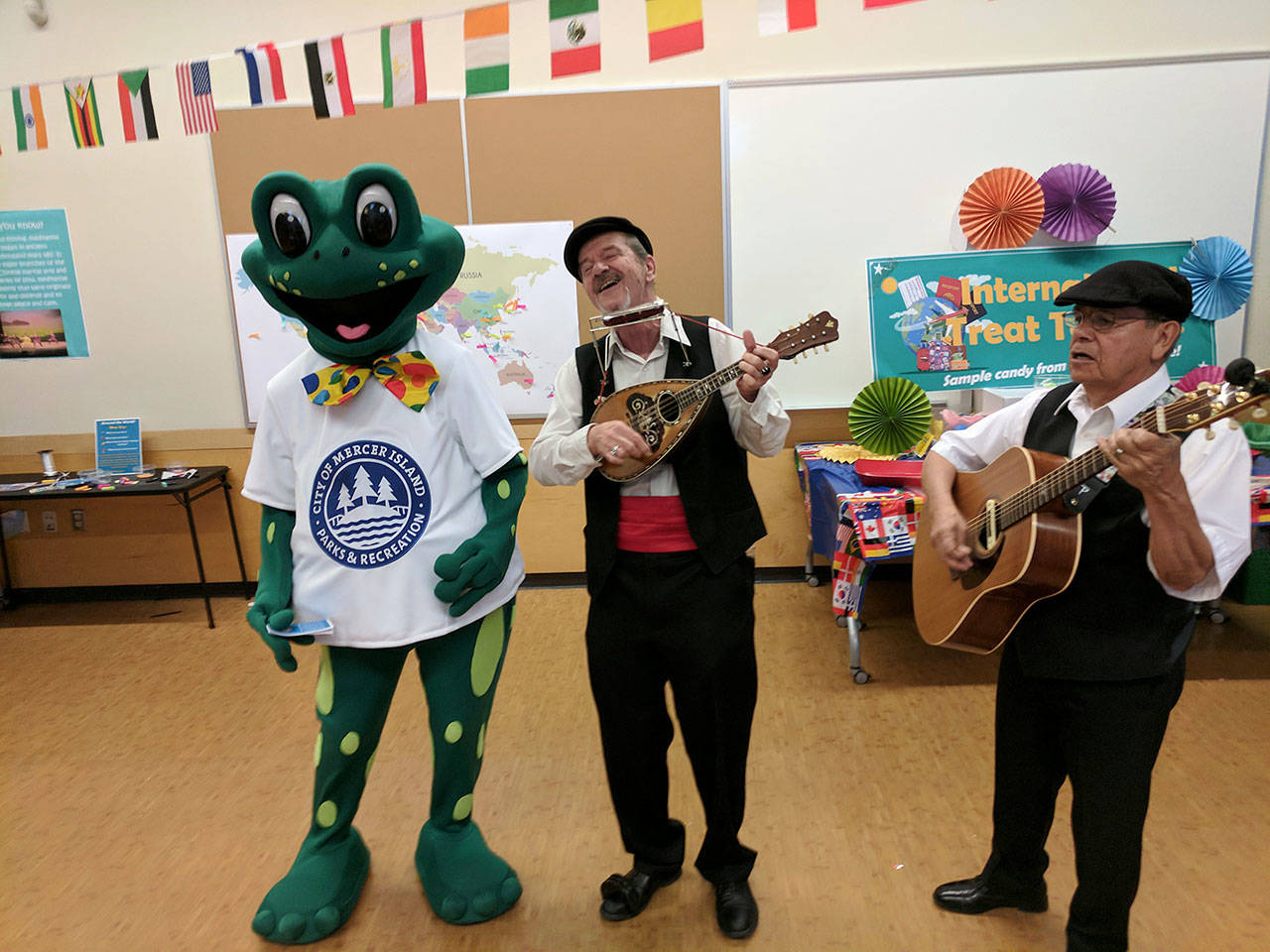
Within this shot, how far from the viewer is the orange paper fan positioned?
11.7 ft

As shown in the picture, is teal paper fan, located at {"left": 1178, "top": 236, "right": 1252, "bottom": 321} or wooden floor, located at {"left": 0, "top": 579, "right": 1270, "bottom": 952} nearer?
wooden floor, located at {"left": 0, "top": 579, "right": 1270, "bottom": 952}

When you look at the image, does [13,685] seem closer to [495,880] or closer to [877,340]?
[495,880]

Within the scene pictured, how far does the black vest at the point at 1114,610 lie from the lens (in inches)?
56.4

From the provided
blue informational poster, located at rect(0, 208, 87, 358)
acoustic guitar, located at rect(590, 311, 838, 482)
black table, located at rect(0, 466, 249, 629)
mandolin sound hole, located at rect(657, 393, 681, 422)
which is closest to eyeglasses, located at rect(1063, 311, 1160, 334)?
acoustic guitar, located at rect(590, 311, 838, 482)

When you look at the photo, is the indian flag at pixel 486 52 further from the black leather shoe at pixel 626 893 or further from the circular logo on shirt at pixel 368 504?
the black leather shoe at pixel 626 893

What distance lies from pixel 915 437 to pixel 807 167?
1.40 metres

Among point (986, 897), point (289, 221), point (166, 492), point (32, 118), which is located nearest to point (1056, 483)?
point (986, 897)

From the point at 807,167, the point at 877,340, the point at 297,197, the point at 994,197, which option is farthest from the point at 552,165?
the point at 297,197

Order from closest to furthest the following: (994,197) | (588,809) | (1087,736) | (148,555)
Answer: (1087,736)
(588,809)
(994,197)
(148,555)

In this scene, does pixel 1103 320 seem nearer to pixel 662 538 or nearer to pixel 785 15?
pixel 662 538

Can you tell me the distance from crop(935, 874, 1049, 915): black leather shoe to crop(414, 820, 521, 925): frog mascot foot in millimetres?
1001

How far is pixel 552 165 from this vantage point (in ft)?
12.5

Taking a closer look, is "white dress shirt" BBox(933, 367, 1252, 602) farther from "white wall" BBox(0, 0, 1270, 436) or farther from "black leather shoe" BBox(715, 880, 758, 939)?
"white wall" BBox(0, 0, 1270, 436)

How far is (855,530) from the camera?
293cm
